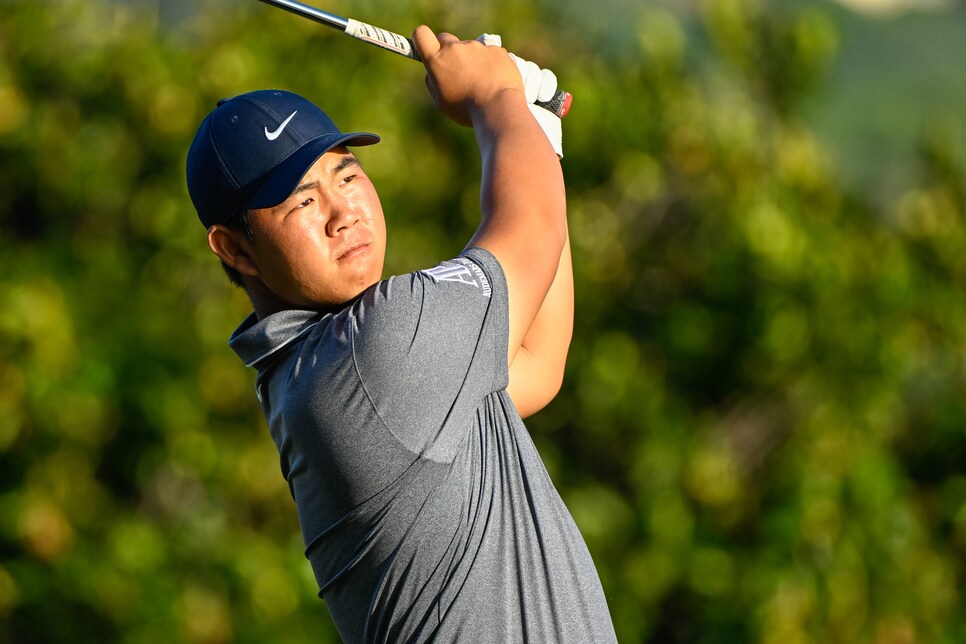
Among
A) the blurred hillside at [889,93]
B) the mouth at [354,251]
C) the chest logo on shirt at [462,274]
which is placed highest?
the blurred hillside at [889,93]

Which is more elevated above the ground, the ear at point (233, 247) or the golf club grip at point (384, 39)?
the golf club grip at point (384, 39)

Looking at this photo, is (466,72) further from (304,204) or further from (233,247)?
(233,247)

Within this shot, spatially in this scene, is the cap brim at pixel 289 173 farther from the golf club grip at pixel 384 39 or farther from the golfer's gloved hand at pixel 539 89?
the golfer's gloved hand at pixel 539 89

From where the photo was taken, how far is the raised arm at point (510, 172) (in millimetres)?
2223

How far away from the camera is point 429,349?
6.86 feet

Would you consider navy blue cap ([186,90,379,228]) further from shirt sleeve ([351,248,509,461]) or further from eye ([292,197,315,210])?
shirt sleeve ([351,248,509,461])

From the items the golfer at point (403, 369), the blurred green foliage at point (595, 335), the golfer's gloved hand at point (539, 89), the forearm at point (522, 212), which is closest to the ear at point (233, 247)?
the golfer at point (403, 369)

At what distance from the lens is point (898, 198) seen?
890 centimetres

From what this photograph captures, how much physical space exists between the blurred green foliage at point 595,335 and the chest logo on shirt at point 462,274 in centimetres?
549

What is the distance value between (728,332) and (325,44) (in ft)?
9.84

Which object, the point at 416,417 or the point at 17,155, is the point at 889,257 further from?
the point at 416,417

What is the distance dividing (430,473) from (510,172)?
524mm

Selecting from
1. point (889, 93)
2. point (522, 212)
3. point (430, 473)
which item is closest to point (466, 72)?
point (522, 212)

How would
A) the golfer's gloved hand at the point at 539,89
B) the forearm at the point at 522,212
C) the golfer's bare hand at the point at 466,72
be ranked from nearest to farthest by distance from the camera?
1. the forearm at the point at 522,212
2. the golfer's bare hand at the point at 466,72
3. the golfer's gloved hand at the point at 539,89
